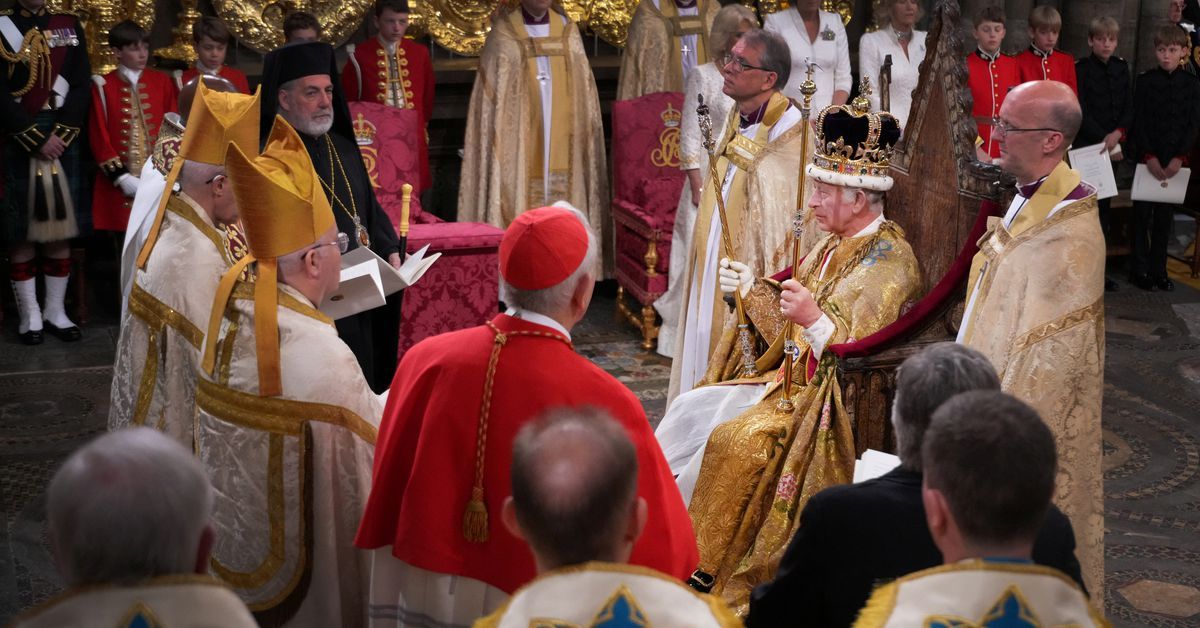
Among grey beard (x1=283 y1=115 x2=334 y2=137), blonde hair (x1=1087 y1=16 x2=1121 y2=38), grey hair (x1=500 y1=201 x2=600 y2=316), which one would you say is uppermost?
blonde hair (x1=1087 y1=16 x2=1121 y2=38)

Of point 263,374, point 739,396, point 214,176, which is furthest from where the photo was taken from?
point 739,396

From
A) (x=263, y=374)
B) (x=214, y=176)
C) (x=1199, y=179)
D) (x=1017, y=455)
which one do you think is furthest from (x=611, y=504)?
(x=1199, y=179)

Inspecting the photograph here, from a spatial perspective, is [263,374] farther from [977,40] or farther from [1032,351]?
[977,40]

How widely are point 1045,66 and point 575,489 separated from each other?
26.4 ft

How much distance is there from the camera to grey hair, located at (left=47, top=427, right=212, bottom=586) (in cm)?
196

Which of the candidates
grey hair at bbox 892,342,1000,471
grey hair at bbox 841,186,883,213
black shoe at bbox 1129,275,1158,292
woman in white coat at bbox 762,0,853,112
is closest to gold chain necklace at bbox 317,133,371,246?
grey hair at bbox 841,186,883,213

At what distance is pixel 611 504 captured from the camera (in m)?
2.11

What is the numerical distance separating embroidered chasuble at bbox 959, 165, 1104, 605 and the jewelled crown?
64cm

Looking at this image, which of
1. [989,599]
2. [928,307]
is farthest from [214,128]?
[989,599]

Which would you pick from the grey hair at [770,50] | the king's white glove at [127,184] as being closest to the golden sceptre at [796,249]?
the grey hair at [770,50]

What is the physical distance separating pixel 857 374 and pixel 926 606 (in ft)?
7.98

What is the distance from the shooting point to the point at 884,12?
9.74 m

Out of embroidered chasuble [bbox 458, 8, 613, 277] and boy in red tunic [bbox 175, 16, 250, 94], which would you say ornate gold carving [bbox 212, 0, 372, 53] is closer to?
boy in red tunic [bbox 175, 16, 250, 94]

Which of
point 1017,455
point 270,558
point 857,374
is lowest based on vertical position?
point 270,558
